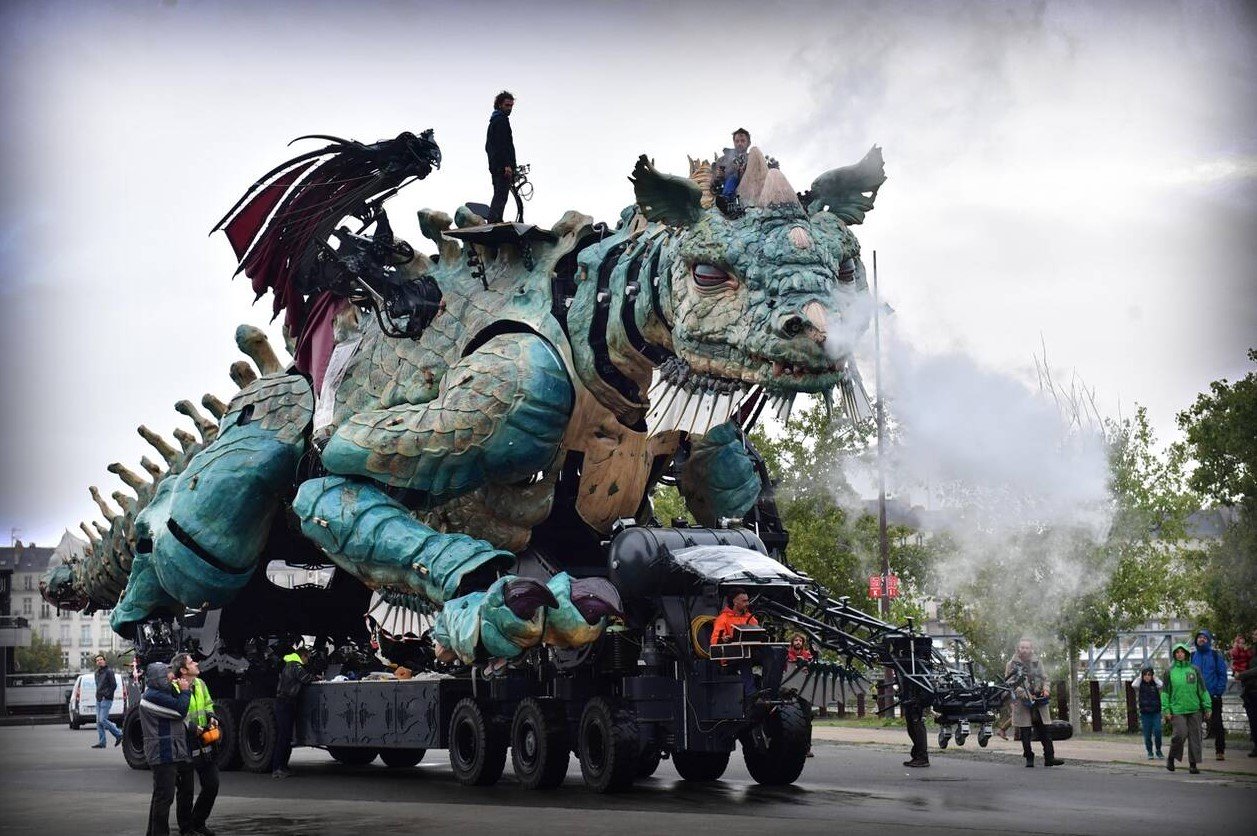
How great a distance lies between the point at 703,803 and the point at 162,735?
4.39 metres

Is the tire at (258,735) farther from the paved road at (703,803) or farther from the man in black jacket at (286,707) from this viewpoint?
the paved road at (703,803)

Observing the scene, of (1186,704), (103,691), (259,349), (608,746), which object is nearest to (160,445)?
(259,349)

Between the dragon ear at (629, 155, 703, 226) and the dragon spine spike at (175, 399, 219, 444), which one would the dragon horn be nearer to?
the dragon spine spike at (175, 399, 219, 444)

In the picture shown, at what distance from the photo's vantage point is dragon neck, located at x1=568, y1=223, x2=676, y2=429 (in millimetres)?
13273

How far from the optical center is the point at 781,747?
14047 millimetres

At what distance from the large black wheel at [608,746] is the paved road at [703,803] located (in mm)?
191

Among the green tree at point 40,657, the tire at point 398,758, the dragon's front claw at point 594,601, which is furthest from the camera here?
the green tree at point 40,657

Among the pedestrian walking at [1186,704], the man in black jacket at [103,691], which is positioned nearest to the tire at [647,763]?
the pedestrian walking at [1186,704]

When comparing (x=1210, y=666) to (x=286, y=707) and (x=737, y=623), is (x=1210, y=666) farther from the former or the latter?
(x=286, y=707)

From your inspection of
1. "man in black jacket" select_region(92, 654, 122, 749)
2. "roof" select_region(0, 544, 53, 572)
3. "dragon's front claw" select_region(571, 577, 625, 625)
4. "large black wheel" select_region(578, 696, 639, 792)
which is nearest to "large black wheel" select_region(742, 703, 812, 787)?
"large black wheel" select_region(578, 696, 639, 792)

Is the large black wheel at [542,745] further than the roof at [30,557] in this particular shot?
No

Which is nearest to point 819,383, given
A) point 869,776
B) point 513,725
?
point 513,725

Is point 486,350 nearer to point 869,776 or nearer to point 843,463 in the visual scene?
point 869,776

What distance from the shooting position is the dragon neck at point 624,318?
13273 mm
